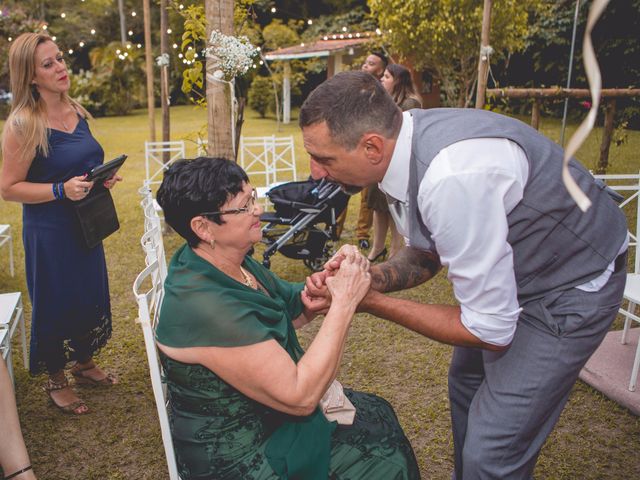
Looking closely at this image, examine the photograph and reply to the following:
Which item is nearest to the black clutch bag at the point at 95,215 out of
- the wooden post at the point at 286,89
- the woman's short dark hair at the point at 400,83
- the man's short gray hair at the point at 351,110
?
the man's short gray hair at the point at 351,110

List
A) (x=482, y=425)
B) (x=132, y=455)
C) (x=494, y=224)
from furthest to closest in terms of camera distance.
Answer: (x=132, y=455)
(x=482, y=425)
(x=494, y=224)

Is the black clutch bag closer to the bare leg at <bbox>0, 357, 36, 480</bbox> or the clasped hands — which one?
the bare leg at <bbox>0, 357, 36, 480</bbox>

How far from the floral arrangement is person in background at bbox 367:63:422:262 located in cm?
154

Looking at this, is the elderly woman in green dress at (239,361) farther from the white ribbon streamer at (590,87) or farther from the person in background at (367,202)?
the person in background at (367,202)

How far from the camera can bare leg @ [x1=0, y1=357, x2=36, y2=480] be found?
94.9 inches

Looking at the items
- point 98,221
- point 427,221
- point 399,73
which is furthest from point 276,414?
point 399,73

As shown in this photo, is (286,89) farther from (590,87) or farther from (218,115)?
(590,87)

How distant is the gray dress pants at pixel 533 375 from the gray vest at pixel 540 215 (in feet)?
0.24

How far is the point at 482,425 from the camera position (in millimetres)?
1746

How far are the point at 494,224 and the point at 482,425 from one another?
703 millimetres

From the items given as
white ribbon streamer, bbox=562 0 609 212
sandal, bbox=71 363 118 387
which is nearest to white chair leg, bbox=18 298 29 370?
sandal, bbox=71 363 118 387

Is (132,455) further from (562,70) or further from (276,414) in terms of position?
(562,70)

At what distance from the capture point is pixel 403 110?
527 cm

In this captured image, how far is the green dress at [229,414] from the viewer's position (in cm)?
171
